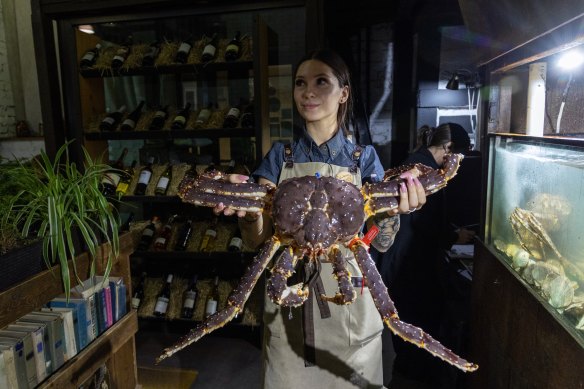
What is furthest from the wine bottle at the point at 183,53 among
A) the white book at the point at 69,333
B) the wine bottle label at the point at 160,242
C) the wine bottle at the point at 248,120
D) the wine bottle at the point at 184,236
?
the white book at the point at 69,333

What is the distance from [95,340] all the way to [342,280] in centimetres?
142

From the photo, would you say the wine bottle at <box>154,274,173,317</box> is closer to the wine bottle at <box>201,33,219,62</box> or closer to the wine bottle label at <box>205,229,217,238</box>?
the wine bottle label at <box>205,229,217,238</box>

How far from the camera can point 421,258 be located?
2.48 meters

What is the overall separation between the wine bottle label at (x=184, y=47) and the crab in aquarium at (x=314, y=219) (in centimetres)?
227

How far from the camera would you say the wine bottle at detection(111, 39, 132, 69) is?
118 inches

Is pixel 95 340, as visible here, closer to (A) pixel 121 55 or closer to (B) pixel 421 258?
(B) pixel 421 258

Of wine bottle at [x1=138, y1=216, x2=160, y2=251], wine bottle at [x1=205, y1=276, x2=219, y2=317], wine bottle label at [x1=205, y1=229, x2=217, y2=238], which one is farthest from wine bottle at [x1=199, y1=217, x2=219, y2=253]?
wine bottle at [x1=138, y1=216, x2=160, y2=251]

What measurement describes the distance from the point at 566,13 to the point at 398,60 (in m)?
3.23

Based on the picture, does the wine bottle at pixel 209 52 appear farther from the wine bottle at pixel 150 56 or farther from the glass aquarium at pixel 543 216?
the glass aquarium at pixel 543 216

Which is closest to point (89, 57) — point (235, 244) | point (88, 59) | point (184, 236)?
point (88, 59)

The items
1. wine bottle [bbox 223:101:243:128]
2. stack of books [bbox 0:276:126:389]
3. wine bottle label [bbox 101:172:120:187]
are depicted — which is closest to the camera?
stack of books [bbox 0:276:126:389]

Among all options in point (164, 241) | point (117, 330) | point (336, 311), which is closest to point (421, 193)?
point (336, 311)

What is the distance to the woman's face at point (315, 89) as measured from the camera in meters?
1.20

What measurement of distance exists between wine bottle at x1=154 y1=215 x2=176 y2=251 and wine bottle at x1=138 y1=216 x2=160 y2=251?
A: 74mm
